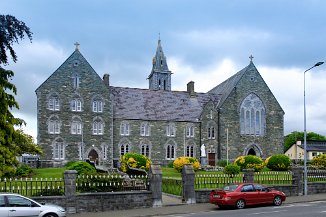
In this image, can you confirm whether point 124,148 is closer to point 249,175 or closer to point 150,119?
point 150,119

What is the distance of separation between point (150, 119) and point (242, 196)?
116ft

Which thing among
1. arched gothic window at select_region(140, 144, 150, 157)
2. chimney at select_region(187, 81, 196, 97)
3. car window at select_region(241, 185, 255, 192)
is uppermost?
chimney at select_region(187, 81, 196, 97)

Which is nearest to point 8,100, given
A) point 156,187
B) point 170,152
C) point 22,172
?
point 156,187

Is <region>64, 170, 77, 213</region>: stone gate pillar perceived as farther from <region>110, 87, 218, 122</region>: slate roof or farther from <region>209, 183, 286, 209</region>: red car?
<region>110, 87, 218, 122</region>: slate roof

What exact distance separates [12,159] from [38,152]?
77.2 feet

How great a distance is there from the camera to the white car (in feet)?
54.2

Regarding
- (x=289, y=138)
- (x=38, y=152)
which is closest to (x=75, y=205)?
(x=38, y=152)

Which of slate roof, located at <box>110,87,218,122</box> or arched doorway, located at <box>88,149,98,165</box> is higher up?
slate roof, located at <box>110,87,218,122</box>

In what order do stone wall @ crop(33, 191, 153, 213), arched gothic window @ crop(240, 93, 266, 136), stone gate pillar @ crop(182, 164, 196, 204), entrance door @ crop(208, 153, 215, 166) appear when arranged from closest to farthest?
1. stone wall @ crop(33, 191, 153, 213)
2. stone gate pillar @ crop(182, 164, 196, 204)
3. entrance door @ crop(208, 153, 215, 166)
4. arched gothic window @ crop(240, 93, 266, 136)

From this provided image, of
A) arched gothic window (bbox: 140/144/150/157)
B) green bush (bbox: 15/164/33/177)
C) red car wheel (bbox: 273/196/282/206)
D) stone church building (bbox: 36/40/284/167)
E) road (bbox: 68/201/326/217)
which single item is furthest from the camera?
arched gothic window (bbox: 140/144/150/157)

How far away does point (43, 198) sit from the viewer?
2130 centimetres

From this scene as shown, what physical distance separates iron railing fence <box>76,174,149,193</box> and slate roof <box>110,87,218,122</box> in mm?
32297

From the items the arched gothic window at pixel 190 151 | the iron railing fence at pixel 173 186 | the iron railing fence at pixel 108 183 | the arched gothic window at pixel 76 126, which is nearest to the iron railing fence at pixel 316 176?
the iron railing fence at pixel 173 186

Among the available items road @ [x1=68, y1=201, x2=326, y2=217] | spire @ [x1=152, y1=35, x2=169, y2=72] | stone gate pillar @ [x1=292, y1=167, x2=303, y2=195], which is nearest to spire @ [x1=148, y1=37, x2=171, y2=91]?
spire @ [x1=152, y1=35, x2=169, y2=72]
